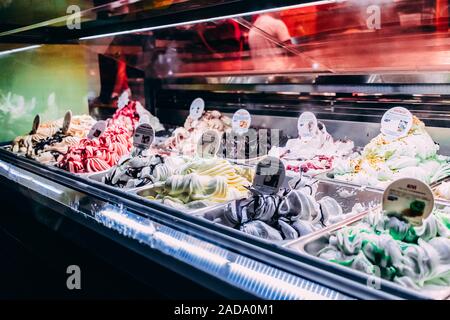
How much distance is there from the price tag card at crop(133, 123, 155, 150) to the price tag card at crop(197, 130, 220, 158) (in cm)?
33

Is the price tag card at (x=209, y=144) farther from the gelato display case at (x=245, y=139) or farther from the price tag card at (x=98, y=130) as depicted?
the price tag card at (x=98, y=130)

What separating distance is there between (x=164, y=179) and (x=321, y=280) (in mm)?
1431

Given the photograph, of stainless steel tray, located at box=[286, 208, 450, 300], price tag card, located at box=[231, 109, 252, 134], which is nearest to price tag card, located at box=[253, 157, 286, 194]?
stainless steel tray, located at box=[286, 208, 450, 300]

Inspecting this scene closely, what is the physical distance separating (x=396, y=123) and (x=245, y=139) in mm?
1056

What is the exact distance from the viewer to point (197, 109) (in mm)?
4008

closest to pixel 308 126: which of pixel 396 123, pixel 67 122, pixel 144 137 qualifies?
pixel 396 123

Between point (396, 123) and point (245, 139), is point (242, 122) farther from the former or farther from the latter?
point (396, 123)

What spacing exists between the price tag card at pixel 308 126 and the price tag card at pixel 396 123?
1.56 feet

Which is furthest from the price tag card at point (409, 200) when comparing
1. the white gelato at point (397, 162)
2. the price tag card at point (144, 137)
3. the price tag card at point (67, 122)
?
the price tag card at point (67, 122)

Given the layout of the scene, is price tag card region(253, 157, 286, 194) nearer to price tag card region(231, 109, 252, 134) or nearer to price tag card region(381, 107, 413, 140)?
price tag card region(381, 107, 413, 140)

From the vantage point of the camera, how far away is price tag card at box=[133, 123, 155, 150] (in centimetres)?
308

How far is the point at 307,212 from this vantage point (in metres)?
1.93
